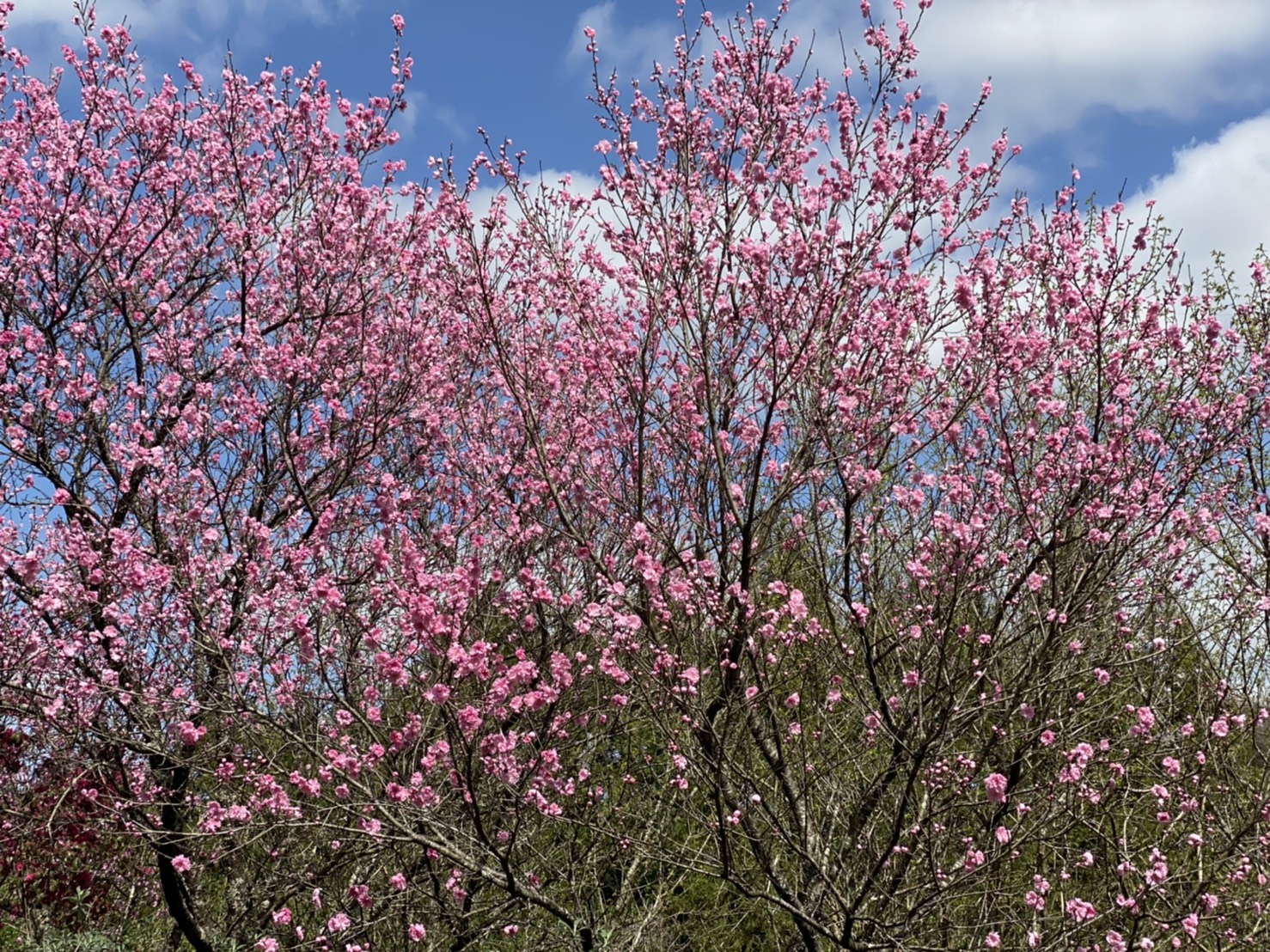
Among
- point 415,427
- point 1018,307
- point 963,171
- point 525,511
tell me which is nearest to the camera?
point 963,171

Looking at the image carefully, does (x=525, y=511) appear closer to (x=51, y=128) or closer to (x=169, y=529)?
(x=169, y=529)

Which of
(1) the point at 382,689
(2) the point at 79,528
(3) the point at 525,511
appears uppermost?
(3) the point at 525,511

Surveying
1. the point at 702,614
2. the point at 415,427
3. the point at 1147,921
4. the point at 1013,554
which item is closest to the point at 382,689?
the point at 415,427

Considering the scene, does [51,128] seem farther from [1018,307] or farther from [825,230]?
[1018,307]

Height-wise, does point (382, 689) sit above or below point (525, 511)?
below

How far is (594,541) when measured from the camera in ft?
27.2

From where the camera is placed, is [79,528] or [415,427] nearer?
[79,528]

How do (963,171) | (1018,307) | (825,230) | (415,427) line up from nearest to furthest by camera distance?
(825,230) < (963,171) < (1018,307) < (415,427)

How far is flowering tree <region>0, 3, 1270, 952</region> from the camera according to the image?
239 inches

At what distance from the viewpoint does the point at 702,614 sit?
6469 millimetres

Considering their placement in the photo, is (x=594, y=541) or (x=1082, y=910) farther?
(x=594, y=541)

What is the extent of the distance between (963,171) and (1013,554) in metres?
2.56

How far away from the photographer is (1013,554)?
21.9ft

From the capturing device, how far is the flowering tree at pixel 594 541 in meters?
6.08
